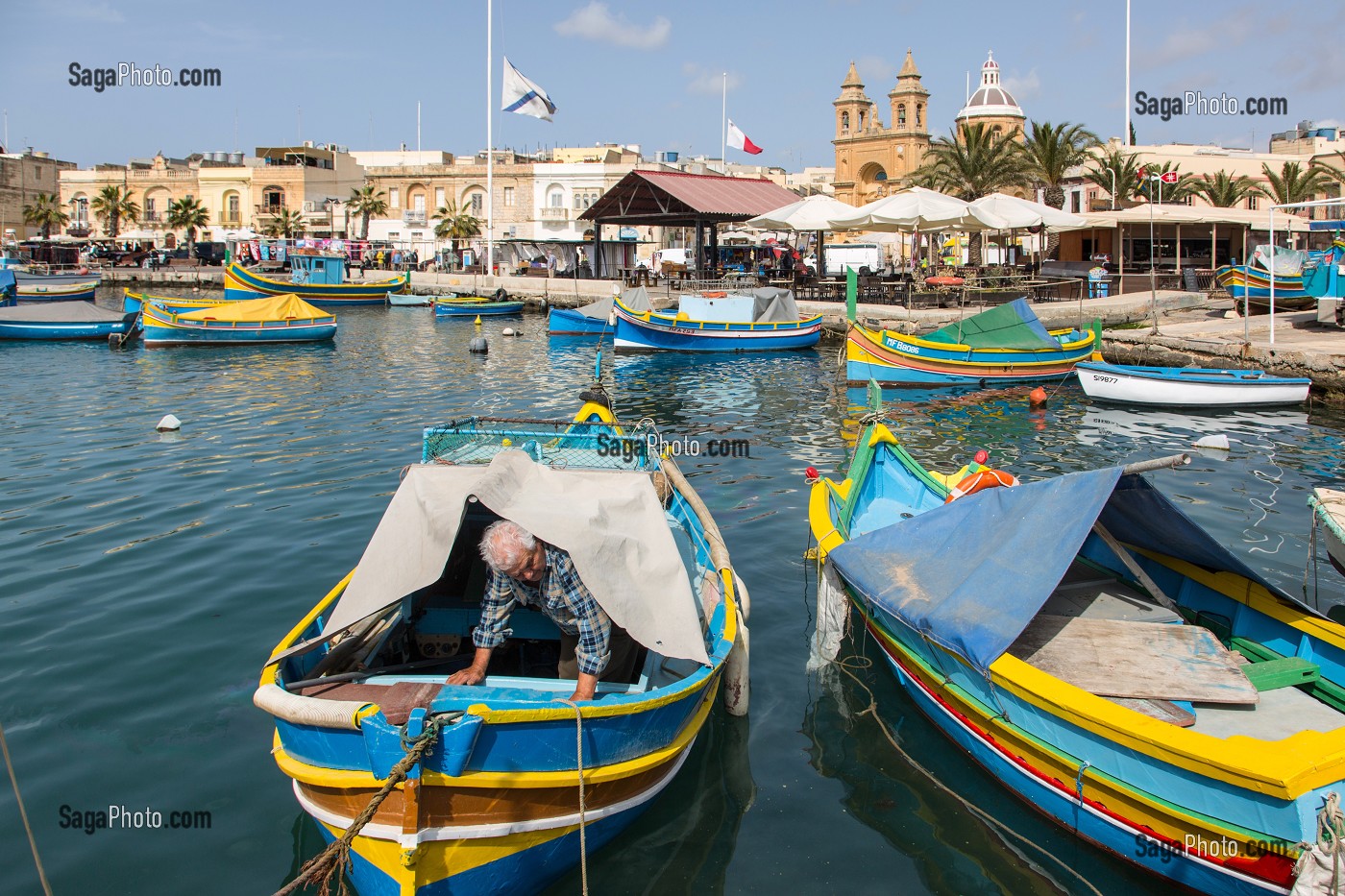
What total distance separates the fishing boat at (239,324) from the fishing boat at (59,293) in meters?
15.6

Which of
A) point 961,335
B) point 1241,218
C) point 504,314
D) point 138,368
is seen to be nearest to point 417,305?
point 504,314

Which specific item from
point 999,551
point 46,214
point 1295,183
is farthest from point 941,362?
point 46,214

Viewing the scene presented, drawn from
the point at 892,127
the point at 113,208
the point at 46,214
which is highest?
the point at 892,127

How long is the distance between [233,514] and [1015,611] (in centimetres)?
1055

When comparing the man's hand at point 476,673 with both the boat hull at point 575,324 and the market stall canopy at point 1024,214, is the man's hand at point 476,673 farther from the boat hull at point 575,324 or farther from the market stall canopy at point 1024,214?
the boat hull at point 575,324

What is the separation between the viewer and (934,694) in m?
7.18

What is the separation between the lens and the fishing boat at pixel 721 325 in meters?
32.6

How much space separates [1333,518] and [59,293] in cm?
5151

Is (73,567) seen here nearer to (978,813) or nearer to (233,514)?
(233,514)

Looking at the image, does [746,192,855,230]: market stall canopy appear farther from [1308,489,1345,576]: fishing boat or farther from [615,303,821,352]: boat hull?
[1308,489,1345,576]: fishing boat

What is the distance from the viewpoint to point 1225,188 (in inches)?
1804

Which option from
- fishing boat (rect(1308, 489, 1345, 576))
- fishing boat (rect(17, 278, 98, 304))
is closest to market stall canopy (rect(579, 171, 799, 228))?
fishing boat (rect(17, 278, 98, 304))

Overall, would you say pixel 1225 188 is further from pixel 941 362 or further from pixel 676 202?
pixel 941 362

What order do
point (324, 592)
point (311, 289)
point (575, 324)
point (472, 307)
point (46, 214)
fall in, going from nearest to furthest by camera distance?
point (324, 592)
point (575, 324)
point (472, 307)
point (311, 289)
point (46, 214)
